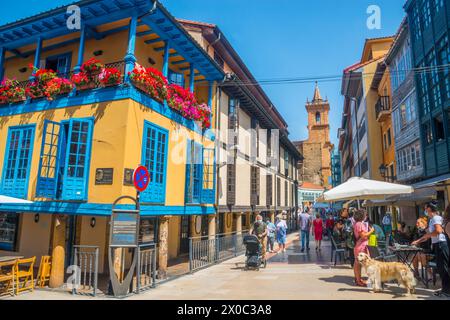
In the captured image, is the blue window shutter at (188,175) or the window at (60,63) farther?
the blue window shutter at (188,175)

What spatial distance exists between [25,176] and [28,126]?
1.68 m

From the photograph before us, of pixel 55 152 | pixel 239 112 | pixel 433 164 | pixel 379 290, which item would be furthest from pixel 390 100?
pixel 55 152

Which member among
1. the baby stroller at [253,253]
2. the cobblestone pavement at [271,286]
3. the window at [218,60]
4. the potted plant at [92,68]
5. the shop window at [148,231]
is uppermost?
the window at [218,60]

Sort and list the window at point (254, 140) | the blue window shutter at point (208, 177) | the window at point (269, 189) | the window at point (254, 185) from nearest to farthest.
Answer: the blue window shutter at point (208, 177) < the window at point (254, 185) < the window at point (254, 140) < the window at point (269, 189)

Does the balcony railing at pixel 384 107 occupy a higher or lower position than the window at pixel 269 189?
higher

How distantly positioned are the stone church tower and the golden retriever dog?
192ft

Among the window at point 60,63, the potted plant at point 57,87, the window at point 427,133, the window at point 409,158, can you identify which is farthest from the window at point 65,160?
the window at point 409,158

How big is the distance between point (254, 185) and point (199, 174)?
26.5ft

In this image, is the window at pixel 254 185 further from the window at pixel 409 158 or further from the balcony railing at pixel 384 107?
the balcony railing at pixel 384 107

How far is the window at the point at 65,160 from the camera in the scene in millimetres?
8516

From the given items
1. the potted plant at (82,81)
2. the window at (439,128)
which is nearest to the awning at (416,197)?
the window at (439,128)

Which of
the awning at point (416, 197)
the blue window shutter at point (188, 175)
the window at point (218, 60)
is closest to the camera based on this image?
the blue window shutter at point (188, 175)

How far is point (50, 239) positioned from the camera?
1168cm

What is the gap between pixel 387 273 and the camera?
702cm
